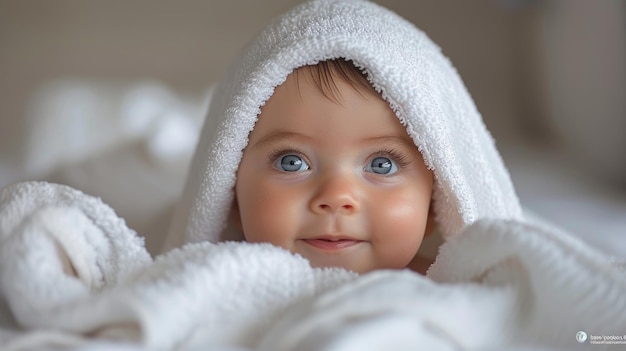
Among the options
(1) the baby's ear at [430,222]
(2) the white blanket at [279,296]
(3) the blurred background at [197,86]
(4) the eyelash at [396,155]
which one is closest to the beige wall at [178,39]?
(3) the blurred background at [197,86]

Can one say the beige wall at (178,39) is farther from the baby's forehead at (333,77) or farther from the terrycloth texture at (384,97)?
the baby's forehead at (333,77)

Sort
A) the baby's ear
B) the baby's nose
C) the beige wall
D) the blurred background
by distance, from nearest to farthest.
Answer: the baby's nose → the baby's ear → the blurred background → the beige wall

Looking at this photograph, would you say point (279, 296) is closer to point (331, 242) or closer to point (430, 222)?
point (331, 242)

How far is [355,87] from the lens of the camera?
0.89 metres

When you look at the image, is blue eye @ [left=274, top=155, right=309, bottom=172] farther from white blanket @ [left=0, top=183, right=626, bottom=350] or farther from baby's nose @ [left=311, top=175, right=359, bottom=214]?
white blanket @ [left=0, top=183, right=626, bottom=350]

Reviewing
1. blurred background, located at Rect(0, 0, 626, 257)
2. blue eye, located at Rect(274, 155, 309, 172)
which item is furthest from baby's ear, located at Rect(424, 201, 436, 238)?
blurred background, located at Rect(0, 0, 626, 257)

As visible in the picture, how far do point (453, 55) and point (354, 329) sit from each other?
5.18 feet

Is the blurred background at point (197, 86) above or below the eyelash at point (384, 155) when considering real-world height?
above

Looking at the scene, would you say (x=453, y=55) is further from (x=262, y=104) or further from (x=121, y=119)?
(x=262, y=104)

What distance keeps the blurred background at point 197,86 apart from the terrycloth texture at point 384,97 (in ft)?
1.17

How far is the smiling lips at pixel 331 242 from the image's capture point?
879 millimetres

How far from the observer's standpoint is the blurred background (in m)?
1.52

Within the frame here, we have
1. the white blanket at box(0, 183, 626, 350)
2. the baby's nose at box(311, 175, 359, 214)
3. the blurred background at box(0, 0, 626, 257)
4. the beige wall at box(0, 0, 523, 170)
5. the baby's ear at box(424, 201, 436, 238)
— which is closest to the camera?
the white blanket at box(0, 183, 626, 350)

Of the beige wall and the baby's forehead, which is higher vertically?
the beige wall
